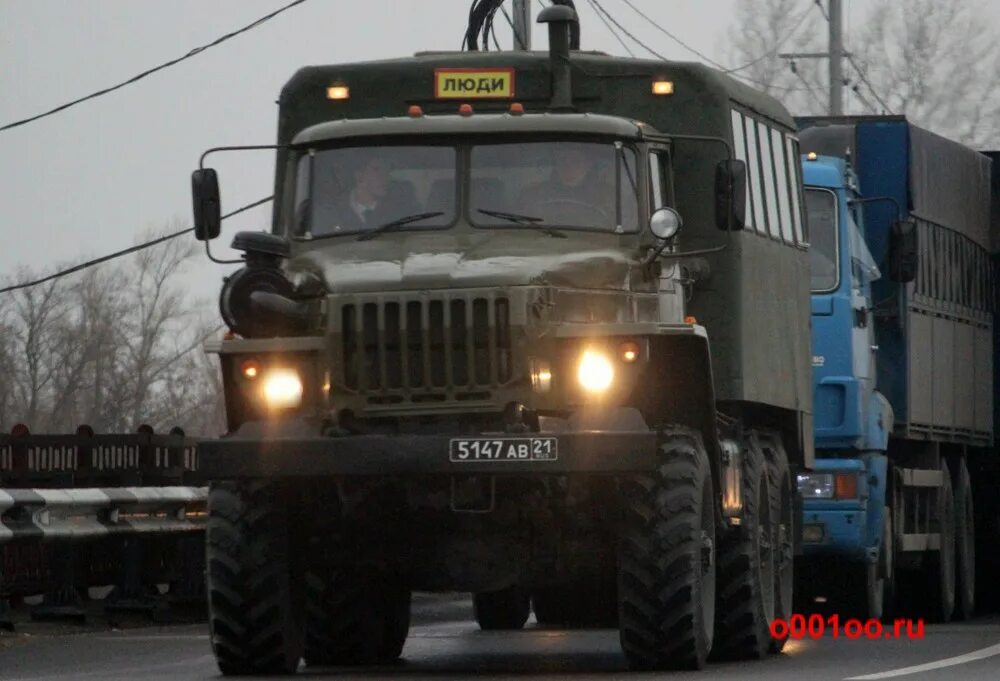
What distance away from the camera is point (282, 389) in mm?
13539

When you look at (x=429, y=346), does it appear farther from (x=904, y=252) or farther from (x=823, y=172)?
(x=904, y=252)

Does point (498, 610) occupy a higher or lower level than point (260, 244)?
lower

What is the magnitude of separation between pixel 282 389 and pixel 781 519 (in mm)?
5141

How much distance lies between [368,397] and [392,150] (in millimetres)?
1811

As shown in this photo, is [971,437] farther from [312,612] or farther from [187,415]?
[187,415]

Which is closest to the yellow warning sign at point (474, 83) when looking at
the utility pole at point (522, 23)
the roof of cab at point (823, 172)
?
the roof of cab at point (823, 172)

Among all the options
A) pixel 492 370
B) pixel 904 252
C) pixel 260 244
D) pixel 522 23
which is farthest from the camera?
pixel 522 23

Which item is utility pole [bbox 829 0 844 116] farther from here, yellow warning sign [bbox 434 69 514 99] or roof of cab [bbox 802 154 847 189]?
yellow warning sign [bbox 434 69 514 99]

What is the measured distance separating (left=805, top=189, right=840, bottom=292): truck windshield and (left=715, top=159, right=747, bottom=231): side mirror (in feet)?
20.1

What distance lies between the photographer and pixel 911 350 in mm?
22531

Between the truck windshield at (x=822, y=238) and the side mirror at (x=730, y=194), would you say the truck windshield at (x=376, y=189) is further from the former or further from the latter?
the truck windshield at (x=822, y=238)

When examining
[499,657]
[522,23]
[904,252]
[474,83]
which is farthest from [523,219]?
[522,23]

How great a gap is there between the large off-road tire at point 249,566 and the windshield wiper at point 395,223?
4.95ft

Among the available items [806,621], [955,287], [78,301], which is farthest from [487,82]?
[78,301]
